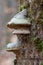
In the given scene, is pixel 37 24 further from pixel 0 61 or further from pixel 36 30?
pixel 0 61

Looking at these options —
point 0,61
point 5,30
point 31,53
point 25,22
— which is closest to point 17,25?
point 25,22

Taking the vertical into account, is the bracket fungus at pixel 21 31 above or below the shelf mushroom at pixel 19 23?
below

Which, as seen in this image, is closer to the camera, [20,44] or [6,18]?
[20,44]

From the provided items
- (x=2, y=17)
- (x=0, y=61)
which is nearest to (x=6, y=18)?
(x=2, y=17)

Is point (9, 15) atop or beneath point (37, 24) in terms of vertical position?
atop

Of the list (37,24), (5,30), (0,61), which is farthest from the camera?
(5,30)

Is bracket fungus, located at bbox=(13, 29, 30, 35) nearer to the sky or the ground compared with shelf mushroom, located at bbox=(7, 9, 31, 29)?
nearer to the ground

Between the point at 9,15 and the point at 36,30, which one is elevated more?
the point at 9,15

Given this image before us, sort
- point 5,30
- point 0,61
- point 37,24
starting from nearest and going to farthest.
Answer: point 37,24, point 0,61, point 5,30

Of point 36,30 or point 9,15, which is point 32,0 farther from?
point 9,15
